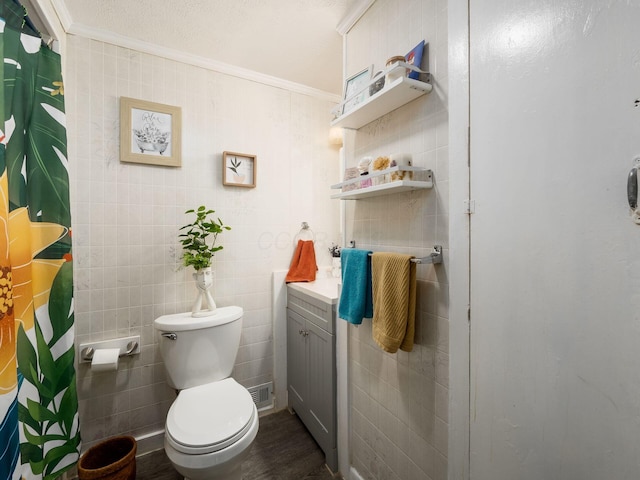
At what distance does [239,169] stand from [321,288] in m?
0.94

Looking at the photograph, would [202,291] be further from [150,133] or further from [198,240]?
[150,133]

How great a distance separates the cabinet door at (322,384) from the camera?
145 centimetres

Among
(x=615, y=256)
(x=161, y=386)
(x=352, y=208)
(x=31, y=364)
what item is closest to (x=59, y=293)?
(x=31, y=364)

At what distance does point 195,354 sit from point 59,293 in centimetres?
66

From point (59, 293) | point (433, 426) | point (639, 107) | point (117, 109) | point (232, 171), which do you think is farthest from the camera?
point (232, 171)

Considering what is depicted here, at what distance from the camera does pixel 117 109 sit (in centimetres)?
155

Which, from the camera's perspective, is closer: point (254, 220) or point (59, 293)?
point (59, 293)

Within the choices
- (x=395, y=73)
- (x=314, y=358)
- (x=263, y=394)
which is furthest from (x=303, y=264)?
(x=395, y=73)

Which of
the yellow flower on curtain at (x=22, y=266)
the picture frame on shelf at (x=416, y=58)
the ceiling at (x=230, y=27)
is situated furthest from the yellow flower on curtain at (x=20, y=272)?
the picture frame on shelf at (x=416, y=58)

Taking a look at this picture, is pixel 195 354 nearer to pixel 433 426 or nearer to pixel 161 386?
pixel 161 386

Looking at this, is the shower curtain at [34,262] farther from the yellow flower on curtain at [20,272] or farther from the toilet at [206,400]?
the toilet at [206,400]

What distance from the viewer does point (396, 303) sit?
99cm

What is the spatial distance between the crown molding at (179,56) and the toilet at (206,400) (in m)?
1.51

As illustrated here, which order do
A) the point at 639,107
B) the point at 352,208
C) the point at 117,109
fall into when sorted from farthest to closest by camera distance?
the point at 117,109 < the point at 352,208 < the point at 639,107
